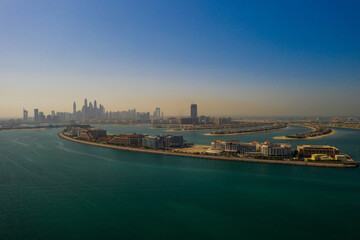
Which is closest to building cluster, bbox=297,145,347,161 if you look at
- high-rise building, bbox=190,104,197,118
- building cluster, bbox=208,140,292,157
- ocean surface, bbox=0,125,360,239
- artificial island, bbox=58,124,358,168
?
artificial island, bbox=58,124,358,168

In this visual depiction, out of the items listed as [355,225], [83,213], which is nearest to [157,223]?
[83,213]

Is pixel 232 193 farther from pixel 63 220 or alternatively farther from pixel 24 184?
pixel 24 184

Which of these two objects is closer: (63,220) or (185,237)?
(185,237)

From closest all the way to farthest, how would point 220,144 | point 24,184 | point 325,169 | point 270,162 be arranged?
point 24,184 → point 325,169 → point 270,162 → point 220,144

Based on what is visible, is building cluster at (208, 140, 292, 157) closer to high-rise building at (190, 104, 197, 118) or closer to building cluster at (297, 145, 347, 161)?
building cluster at (297, 145, 347, 161)

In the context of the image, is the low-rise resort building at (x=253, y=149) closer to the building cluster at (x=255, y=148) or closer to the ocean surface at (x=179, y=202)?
the building cluster at (x=255, y=148)

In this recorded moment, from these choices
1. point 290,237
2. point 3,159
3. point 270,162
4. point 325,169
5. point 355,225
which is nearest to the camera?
point 290,237
